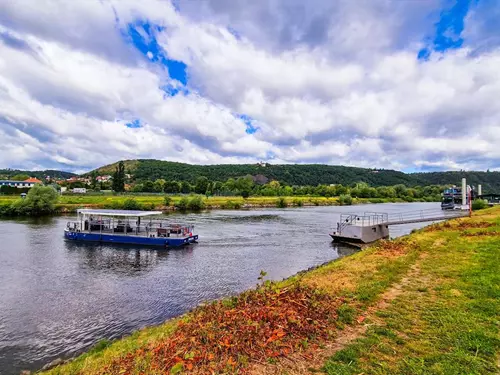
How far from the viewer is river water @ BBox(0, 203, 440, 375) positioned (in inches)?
570

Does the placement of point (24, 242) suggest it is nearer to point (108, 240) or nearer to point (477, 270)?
point (108, 240)

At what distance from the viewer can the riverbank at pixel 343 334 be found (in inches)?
269

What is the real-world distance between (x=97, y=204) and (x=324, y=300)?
268ft

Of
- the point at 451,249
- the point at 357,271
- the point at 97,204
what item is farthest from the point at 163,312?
the point at 97,204

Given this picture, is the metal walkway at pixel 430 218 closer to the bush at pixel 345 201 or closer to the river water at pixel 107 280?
the river water at pixel 107 280

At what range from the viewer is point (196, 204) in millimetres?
88188

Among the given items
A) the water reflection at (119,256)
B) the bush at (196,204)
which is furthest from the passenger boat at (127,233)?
the bush at (196,204)

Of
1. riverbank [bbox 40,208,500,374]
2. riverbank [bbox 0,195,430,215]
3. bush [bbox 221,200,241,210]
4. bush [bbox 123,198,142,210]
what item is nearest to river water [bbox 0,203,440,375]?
riverbank [bbox 40,208,500,374]

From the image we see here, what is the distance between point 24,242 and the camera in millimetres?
37438

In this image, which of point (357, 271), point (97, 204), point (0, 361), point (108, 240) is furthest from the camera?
point (97, 204)

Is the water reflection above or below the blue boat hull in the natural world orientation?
below

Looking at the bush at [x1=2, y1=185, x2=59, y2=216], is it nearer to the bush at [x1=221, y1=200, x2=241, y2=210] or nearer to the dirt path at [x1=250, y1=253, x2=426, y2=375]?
the bush at [x1=221, y1=200, x2=241, y2=210]

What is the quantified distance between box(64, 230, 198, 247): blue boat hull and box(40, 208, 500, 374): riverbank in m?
25.1

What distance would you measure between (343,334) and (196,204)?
81.9 meters
